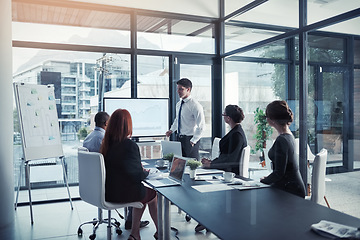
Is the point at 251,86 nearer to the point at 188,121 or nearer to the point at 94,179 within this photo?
the point at 188,121

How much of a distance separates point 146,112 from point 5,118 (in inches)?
78.7

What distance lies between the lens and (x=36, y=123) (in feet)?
12.9

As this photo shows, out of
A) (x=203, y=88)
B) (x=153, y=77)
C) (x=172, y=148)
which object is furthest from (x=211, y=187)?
(x=203, y=88)

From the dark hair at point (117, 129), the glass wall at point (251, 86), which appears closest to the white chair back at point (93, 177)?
the dark hair at point (117, 129)

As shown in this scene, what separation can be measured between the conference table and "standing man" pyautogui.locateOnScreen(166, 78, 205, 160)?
1940 millimetres

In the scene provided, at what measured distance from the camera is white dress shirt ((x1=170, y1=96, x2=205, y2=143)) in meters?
4.27

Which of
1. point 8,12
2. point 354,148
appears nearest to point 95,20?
point 8,12

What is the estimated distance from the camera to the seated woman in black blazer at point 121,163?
262 cm

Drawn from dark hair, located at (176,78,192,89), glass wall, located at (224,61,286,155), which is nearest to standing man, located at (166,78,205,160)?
dark hair, located at (176,78,192,89)

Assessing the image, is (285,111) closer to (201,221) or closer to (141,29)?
(201,221)

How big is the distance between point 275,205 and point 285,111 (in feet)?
3.08

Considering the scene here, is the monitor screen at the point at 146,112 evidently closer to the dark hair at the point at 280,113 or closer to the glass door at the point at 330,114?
the glass door at the point at 330,114

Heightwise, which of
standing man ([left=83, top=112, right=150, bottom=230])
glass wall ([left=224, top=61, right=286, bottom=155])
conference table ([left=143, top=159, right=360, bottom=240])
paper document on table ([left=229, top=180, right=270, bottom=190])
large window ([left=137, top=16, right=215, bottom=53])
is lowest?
conference table ([left=143, top=159, right=360, bottom=240])

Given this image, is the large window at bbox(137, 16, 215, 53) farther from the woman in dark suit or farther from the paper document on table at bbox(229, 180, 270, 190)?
the paper document on table at bbox(229, 180, 270, 190)
